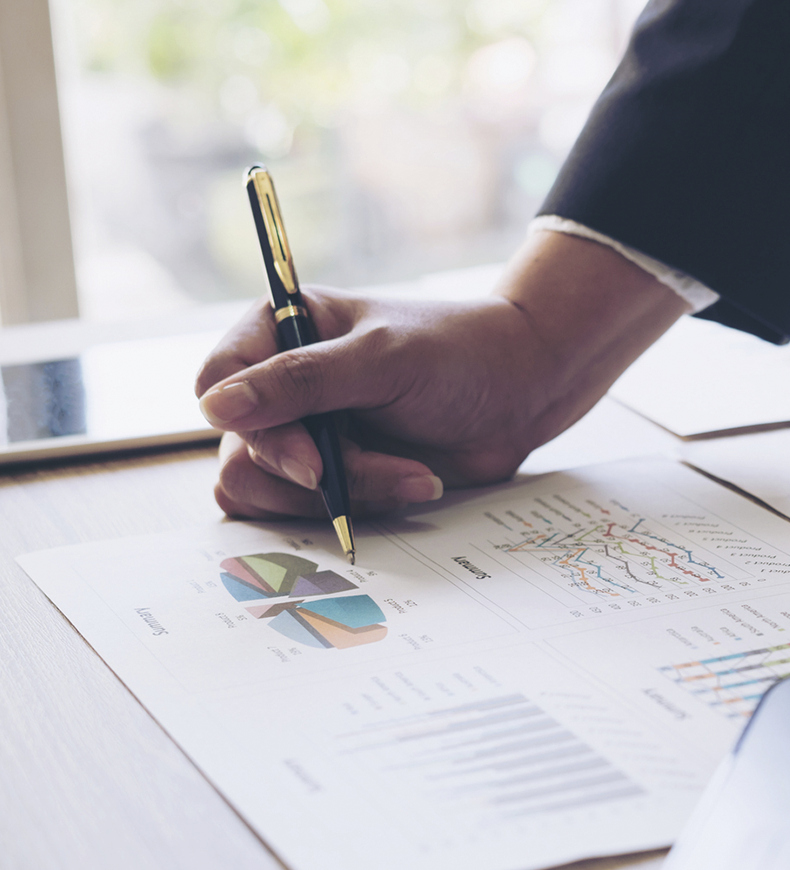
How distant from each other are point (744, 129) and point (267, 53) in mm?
2271

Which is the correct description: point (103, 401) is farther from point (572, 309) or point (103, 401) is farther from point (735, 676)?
point (735, 676)

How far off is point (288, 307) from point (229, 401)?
0.10 meters

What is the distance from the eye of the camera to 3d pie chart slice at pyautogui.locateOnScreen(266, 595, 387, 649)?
42cm

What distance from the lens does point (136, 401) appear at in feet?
2.53

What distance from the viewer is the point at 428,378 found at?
0.58 metres

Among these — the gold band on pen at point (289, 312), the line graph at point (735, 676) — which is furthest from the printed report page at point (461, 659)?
the gold band on pen at point (289, 312)

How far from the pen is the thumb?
0.06ft

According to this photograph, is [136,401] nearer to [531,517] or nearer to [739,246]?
[531,517]

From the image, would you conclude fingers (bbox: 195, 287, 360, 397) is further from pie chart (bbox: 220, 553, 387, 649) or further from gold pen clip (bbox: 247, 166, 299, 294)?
pie chart (bbox: 220, 553, 387, 649)

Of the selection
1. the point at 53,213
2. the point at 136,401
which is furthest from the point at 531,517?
the point at 53,213

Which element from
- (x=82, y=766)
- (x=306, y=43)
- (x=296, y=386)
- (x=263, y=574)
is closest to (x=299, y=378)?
(x=296, y=386)

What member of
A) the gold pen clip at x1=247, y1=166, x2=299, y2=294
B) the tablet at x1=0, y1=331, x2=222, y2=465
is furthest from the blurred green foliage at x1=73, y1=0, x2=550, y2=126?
the gold pen clip at x1=247, y1=166, x2=299, y2=294

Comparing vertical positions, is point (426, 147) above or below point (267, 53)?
below

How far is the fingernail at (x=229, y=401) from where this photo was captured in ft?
1.74
